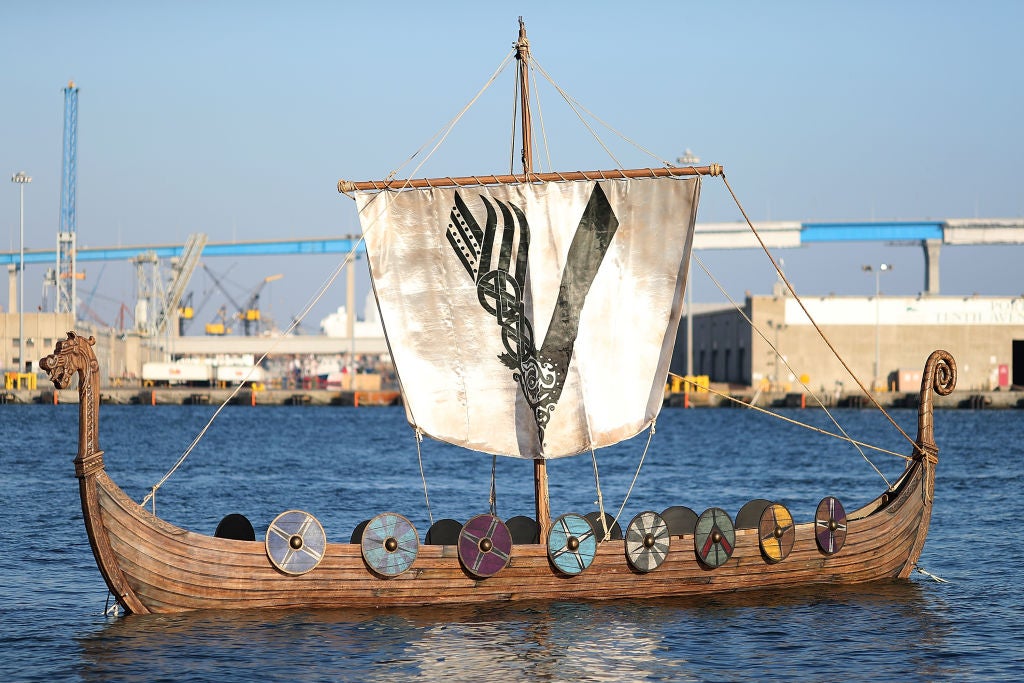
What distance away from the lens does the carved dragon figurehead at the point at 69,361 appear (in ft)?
55.3

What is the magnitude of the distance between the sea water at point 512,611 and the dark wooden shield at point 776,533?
88 cm

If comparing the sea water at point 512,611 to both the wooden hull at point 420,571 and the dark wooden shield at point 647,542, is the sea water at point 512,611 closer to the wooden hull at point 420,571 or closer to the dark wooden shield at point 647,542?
the wooden hull at point 420,571

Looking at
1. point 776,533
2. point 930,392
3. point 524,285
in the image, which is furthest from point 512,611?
point 930,392

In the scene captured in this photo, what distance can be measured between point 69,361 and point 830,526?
12180 mm

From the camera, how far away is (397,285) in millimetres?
21516

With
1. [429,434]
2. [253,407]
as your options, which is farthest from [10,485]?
[253,407]

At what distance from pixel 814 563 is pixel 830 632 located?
213 cm

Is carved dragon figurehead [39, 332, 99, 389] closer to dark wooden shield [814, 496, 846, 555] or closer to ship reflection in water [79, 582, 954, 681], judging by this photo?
ship reflection in water [79, 582, 954, 681]

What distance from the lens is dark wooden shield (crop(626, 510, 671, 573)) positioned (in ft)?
64.7

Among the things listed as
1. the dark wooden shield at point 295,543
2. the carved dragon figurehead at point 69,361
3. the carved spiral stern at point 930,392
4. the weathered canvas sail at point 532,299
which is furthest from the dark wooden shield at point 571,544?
the carved dragon figurehead at point 69,361

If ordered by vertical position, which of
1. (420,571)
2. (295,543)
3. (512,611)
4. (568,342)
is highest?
(568,342)

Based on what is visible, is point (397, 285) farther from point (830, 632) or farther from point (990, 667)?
point (990, 667)

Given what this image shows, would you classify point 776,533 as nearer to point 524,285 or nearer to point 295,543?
point 524,285

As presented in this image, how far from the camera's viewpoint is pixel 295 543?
60.3 ft
